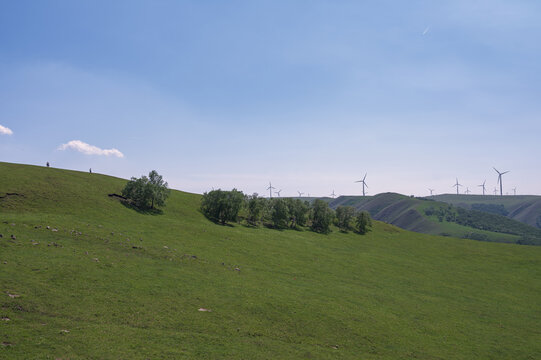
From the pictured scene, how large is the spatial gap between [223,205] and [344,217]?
58.4 meters

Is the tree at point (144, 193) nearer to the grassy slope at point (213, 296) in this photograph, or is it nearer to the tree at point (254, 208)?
the grassy slope at point (213, 296)

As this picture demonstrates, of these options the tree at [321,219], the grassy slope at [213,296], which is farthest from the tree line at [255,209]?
the grassy slope at [213,296]

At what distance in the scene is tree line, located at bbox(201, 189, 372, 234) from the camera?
94.4 m

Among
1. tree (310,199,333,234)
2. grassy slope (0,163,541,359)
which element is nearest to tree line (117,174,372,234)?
tree (310,199,333,234)

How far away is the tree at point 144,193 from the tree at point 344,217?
74.5 meters

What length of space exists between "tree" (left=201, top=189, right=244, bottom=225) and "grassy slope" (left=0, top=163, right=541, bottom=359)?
19801 millimetres

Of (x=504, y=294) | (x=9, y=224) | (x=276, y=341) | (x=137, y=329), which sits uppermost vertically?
(x=9, y=224)

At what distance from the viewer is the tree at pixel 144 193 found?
83.0m

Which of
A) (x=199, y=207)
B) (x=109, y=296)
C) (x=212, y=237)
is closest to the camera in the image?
(x=109, y=296)

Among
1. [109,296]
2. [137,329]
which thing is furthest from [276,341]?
[109,296]

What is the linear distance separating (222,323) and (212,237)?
4019 cm

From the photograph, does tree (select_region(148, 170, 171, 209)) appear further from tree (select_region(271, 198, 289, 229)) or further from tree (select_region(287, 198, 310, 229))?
tree (select_region(287, 198, 310, 229))

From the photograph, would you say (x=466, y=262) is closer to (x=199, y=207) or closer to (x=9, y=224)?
(x=199, y=207)

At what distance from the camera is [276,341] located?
86.7 ft
